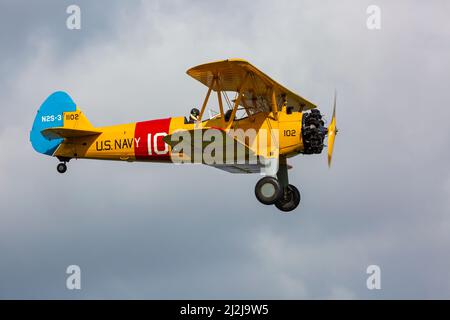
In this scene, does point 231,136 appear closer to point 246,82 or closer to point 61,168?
point 246,82

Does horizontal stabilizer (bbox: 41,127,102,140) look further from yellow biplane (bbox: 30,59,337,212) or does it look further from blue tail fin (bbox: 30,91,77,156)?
blue tail fin (bbox: 30,91,77,156)

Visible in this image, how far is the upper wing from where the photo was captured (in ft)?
63.5

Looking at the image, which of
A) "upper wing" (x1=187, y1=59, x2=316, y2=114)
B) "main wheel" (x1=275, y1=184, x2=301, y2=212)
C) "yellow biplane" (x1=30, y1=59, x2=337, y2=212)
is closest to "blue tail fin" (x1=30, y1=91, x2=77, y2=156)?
"yellow biplane" (x1=30, y1=59, x2=337, y2=212)

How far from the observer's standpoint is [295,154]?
19844 mm

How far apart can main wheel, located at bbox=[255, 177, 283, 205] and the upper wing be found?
1.68 meters

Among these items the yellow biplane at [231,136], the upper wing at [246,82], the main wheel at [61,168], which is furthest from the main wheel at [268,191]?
the main wheel at [61,168]

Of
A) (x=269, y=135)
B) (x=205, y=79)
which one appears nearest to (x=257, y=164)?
(x=269, y=135)

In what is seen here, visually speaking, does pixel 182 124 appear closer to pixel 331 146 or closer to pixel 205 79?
pixel 205 79

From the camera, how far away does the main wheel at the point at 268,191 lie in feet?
62.7

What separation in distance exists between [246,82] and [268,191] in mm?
2327
